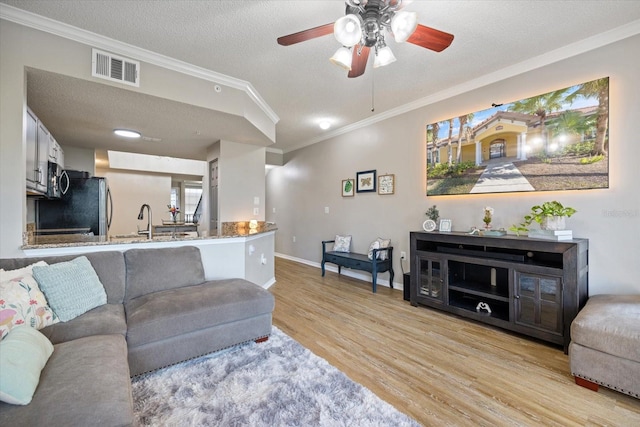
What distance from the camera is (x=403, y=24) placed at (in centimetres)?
159

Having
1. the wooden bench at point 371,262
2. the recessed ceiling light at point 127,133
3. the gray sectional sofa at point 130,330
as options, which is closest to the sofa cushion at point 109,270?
the gray sectional sofa at point 130,330

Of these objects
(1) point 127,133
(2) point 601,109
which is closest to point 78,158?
Answer: (1) point 127,133

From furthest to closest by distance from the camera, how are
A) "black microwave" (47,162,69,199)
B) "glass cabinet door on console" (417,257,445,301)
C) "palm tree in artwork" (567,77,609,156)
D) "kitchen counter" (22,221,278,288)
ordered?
"glass cabinet door on console" (417,257,445,301) < "black microwave" (47,162,69,199) < "palm tree in artwork" (567,77,609,156) < "kitchen counter" (22,221,278,288)

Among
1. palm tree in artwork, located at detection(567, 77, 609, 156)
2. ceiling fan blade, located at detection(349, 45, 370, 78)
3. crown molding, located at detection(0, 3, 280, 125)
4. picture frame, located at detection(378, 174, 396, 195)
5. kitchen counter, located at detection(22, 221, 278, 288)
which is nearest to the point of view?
ceiling fan blade, located at detection(349, 45, 370, 78)

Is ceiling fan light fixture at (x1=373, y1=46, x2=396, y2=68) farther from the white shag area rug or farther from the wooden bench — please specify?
the wooden bench

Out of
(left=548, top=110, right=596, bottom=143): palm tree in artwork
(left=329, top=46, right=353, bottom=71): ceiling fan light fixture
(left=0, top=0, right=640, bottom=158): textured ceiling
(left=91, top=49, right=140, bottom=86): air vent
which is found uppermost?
(left=0, top=0, right=640, bottom=158): textured ceiling

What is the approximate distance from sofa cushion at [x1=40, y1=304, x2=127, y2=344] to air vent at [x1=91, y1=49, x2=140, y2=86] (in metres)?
1.92

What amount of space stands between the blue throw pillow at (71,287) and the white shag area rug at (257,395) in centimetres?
63

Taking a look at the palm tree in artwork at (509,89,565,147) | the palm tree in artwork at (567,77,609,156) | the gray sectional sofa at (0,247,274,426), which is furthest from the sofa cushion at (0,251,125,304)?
the palm tree in artwork at (567,77,609,156)

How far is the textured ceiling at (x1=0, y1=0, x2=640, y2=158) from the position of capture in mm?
2002

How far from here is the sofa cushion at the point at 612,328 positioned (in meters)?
1.64

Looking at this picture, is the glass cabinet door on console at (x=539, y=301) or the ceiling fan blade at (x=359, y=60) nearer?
the ceiling fan blade at (x=359, y=60)

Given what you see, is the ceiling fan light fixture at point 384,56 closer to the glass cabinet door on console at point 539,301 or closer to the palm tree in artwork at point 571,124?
the palm tree in artwork at point 571,124

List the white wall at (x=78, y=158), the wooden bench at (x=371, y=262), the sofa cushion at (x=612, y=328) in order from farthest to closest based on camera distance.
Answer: the white wall at (x=78, y=158)
the wooden bench at (x=371, y=262)
the sofa cushion at (x=612, y=328)
